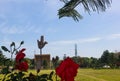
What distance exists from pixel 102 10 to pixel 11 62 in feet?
6.02

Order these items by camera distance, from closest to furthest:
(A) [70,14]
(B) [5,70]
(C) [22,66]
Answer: (C) [22,66]
(B) [5,70]
(A) [70,14]

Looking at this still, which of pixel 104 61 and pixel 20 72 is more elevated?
pixel 104 61

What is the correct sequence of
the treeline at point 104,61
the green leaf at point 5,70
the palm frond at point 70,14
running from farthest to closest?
the treeline at point 104,61
the palm frond at point 70,14
the green leaf at point 5,70

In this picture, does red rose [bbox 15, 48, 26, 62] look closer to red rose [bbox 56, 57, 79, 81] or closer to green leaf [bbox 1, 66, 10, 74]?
green leaf [bbox 1, 66, 10, 74]

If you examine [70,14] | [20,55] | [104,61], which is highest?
[104,61]

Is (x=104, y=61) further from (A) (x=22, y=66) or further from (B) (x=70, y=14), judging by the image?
(A) (x=22, y=66)

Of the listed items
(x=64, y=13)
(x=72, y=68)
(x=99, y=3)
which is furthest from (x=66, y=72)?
(x=64, y=13)

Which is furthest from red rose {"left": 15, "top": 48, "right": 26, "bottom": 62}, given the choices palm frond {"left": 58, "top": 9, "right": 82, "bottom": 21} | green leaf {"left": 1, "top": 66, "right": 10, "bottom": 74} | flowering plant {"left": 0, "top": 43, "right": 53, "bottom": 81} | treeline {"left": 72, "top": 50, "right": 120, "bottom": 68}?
treeline {"left": 72, "top": 50, "right": 120, "bottom": 68}

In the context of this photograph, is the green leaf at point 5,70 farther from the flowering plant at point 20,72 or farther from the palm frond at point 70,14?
the palm frond at point 70,14

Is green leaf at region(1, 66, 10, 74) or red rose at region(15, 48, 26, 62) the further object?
green leaf at region(1, 66, 10, 74)

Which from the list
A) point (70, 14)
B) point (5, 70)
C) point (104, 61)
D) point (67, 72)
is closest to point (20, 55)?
point (5, 70)

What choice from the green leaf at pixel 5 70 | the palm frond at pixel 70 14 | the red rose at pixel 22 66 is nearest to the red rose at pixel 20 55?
the red rose at pixel 22 66

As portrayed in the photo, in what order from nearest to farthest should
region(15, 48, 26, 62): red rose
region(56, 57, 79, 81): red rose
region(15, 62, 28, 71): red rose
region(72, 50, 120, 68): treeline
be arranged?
region(56, 57, 79, 81): red rose < region(15, 48, 26, 62): red rose < region(15, 62, 28, 71): red rose < region(72, 50, 120, 68): treeline

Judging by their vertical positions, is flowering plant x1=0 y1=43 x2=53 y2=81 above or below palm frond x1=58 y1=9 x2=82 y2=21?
below
